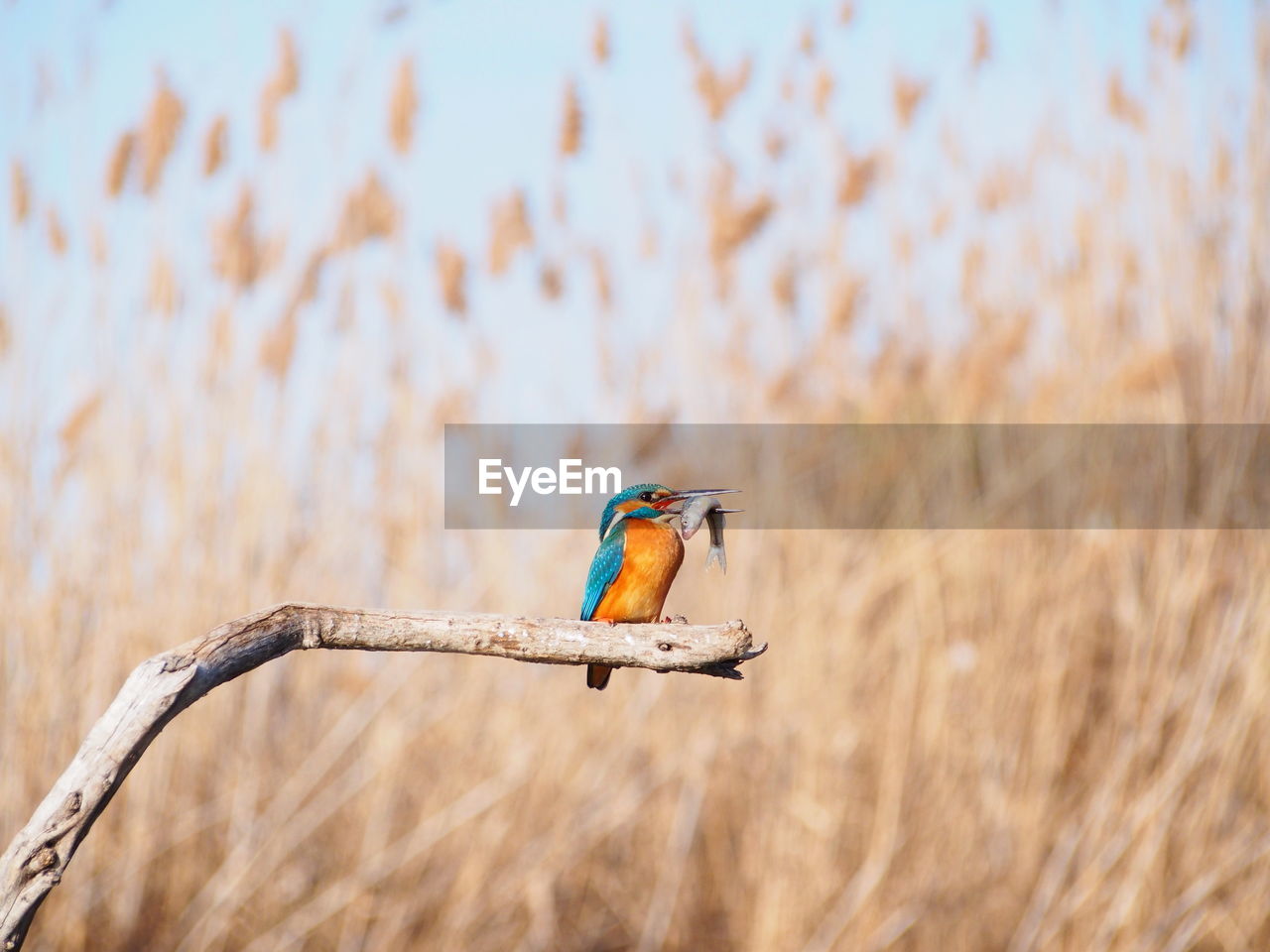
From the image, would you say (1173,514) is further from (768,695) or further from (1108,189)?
(768,695)

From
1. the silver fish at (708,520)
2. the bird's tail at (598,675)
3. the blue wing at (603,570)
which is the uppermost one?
the silver fish at (708,520)

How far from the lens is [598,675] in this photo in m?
0.63

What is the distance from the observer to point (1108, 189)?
2961mm

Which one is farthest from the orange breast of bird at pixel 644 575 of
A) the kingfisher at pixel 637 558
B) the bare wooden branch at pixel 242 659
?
the bare wooden branch at pixel 242 659

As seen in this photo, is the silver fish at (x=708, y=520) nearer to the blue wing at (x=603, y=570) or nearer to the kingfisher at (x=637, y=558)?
the kingfisher at (x=637, y=558)

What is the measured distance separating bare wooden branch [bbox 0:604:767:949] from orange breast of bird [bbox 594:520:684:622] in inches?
4.1

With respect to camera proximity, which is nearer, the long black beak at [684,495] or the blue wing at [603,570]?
the long black beak at [684,495]

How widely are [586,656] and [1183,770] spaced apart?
2.42 meters

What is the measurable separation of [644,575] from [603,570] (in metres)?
0.09

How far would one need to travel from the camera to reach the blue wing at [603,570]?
765mm

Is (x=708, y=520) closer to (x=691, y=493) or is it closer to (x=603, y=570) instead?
(x=691, y=493)

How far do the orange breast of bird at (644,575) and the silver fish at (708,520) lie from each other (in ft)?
0.31

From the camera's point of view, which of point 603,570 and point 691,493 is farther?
point 603,570

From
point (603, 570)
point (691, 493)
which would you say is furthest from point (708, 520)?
point (603, 570)
